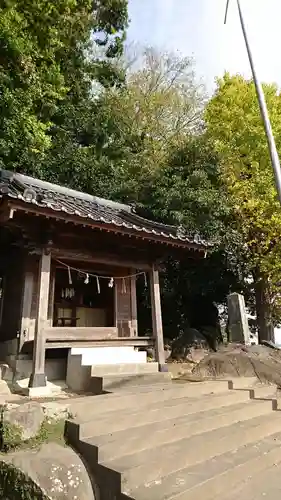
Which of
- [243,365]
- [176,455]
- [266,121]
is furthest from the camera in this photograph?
[243,365]

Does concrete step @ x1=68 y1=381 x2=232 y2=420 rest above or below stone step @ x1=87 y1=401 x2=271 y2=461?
above

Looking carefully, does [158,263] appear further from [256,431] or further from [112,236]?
[256,431]

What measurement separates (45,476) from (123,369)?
3.81 meters

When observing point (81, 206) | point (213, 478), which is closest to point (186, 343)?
point (81, 206)

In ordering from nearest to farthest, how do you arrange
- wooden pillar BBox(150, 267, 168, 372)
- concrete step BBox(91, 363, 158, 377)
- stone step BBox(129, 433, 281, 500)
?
stone step BBox(129, 433, 281, 500) → concrete step BBox(91, 363, 158, 377) → wooden pillar BBox(150, 267, 168, 372)

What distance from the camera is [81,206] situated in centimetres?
1041

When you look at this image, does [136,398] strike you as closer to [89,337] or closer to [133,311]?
[89,337]

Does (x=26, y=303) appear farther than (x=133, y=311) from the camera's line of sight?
No

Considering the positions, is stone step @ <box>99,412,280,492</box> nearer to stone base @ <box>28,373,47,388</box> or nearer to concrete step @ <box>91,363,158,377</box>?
concrete step @ <box>91,363,158,377</box>

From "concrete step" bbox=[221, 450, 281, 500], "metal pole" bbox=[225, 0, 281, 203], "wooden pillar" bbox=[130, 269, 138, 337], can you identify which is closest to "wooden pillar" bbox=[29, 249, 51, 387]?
"wooden pillar" bbox=[130, 269, 138, 337]

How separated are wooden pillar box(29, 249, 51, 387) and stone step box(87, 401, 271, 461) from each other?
106 inches

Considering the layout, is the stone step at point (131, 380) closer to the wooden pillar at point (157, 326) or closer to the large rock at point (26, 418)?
the wooden pillar at point (157, 326)

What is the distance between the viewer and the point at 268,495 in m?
3.65

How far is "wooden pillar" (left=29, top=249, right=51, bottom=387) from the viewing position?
6.54 metres
